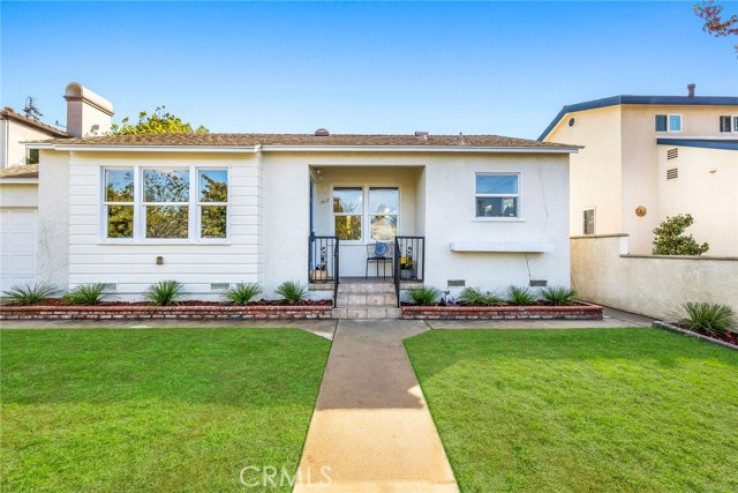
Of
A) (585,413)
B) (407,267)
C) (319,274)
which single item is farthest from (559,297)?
(319,274)

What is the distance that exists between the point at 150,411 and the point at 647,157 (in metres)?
15.2

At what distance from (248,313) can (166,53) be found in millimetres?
11339

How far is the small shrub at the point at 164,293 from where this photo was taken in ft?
23.5

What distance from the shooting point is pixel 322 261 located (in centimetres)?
877

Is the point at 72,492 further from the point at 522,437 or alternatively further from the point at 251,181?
the point at 251,181

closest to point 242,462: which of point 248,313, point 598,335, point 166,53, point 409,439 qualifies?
point 409,439

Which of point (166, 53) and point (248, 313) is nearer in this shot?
point (248, 313)

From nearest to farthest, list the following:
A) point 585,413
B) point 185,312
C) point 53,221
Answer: point 585,413 < point 185,312 < point 53,221

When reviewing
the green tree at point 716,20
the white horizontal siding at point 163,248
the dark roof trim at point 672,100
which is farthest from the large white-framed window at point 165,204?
the dark roof trim at point 672,100

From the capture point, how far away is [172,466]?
7.42ft

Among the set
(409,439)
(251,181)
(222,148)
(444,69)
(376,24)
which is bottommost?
(409,439)

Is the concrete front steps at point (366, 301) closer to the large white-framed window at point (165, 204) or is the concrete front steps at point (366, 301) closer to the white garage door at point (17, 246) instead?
the large white-framed window at point (165, 204)

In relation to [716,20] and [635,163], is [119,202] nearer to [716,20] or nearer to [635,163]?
[716,20]

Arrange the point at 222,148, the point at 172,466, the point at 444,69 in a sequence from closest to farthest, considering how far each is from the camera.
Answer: the point at 172,466 < the point at 222,148 < the point at 444,69
